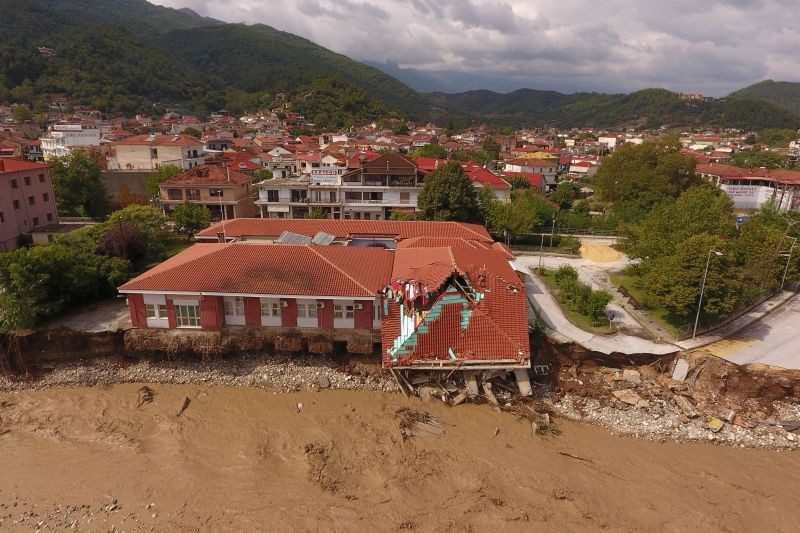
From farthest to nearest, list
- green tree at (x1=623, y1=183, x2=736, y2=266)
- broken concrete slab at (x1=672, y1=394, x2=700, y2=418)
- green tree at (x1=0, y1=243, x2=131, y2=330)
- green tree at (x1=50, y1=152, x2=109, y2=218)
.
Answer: green tree at (x1=50, y1=152, x2=109, y2=218)
green tree at (x1=623, y1=183, x2=736, y2=266)
green tree at (x1=0, y1=243, x2=131, y2=330)
broken concrete slab at (x1=672, y1=394, x2=700, y2=418)

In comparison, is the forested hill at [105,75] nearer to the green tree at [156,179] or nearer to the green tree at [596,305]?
the green tree at [156,179]

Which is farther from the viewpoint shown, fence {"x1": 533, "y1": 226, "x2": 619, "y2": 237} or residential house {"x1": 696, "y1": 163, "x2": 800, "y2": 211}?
residential house {"x1": 696, "y1": 163, "x2": 800, "y2": 211}

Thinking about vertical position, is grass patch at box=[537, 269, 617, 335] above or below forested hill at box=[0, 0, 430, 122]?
below

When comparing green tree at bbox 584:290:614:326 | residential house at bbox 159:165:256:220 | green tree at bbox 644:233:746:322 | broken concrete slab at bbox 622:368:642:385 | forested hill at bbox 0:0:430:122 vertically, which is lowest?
broken concrete slab at bbox 622:368:642:385

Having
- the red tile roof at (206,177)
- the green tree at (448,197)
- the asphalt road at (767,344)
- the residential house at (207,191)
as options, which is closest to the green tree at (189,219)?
the residential house at (207,191)

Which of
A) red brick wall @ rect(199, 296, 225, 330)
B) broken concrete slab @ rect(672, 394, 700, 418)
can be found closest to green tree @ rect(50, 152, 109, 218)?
red brick wall @ rect(199, 296, 225, 330)

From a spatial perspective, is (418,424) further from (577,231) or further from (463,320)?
(577,231)

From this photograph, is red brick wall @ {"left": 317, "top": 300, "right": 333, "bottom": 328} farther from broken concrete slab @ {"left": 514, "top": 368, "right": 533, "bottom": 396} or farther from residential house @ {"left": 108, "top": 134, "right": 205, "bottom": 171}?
residential house @ {"left": 108, "top": 134, "right": 205, "bottom": 171}
